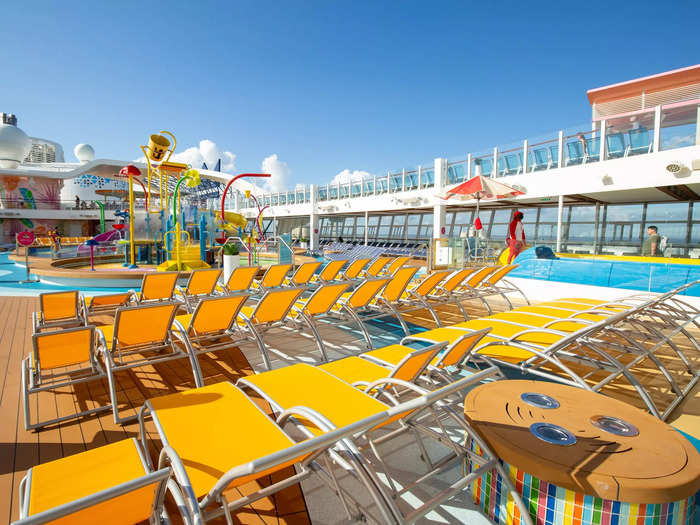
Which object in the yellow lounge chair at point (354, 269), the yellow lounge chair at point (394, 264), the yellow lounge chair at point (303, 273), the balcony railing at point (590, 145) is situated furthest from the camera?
the balcony railing at point (590, 145)

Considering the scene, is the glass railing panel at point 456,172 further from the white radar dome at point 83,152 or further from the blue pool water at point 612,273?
the white radar dome at point 83,152

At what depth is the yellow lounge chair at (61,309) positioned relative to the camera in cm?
356

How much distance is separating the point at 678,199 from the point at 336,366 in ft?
48.9

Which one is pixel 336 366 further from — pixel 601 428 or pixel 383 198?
pixel 383 198

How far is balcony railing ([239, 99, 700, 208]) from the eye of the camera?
910cm

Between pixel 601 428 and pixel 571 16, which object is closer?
pixel 601 428

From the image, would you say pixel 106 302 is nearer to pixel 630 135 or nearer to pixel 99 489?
pixel 99 489

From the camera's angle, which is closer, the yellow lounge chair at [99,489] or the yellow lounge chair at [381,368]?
the yellow lounge chair at [99,489]

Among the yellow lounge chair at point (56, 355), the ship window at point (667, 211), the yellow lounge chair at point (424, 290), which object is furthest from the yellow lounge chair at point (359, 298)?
the ship window at point (667, 211)

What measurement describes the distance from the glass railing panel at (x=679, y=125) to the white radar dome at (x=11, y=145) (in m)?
40.6

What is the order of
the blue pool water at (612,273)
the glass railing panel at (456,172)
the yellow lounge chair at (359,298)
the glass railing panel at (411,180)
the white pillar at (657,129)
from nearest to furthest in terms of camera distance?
the yellow lounge chair at (359,298) → the blue pool water at (612,273) → the white pillar at (657,129) → the glass railing panel at (456,172) → the glass railing panel at (411,180)

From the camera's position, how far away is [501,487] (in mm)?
1451

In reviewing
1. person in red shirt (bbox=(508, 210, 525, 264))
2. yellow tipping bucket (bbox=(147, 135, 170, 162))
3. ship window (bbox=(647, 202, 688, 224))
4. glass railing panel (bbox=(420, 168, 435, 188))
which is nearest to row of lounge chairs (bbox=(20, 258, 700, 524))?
person in red shirt (bbox=(508, 210, 525, 264))

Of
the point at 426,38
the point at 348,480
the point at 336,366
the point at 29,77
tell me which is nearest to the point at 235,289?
the point at 336,366
